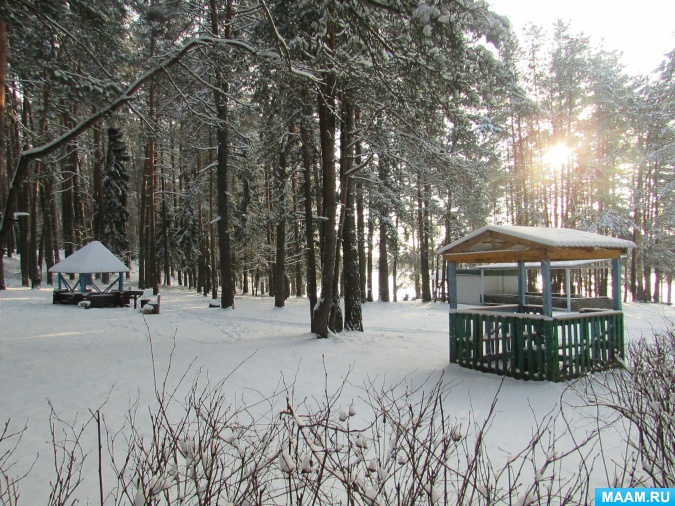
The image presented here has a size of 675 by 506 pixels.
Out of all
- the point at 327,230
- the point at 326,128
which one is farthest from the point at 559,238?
the point at 326,128

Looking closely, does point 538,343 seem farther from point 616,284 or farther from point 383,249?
point 383,249

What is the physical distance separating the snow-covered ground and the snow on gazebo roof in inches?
113

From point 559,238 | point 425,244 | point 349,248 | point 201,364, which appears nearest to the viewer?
point 559,238

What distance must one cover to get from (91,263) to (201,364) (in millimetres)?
12234

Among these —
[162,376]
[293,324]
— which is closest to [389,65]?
[162,376]

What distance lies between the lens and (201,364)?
6.63 meters

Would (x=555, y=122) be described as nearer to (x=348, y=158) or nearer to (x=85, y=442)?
(x=348, y=158)

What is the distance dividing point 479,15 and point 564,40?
67.7 ft

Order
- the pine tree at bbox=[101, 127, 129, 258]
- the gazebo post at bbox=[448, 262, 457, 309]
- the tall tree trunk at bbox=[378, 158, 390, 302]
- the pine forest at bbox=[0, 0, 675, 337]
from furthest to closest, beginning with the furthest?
the pine tree at bbox=[101, 127, 129, 258]
the tall tree trunk at bbox=[378, 158, 390, 302]
the gazebo post at bbox=[448, 262, 457, 309]
the pine forest at bbox=[0, 0, 675, 337]

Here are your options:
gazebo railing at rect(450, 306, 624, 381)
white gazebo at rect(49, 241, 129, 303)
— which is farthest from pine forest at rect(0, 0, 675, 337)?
gazebo railing at rect(450, 306, 624, 381)

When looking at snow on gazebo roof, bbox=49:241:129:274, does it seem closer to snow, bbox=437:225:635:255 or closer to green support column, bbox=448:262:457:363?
green support column, bbox=448:262:457:363

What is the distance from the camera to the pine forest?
18.7 feet

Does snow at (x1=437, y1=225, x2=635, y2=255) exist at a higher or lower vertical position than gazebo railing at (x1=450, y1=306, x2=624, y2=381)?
higher

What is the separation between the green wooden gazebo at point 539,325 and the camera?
5934 millimetres
